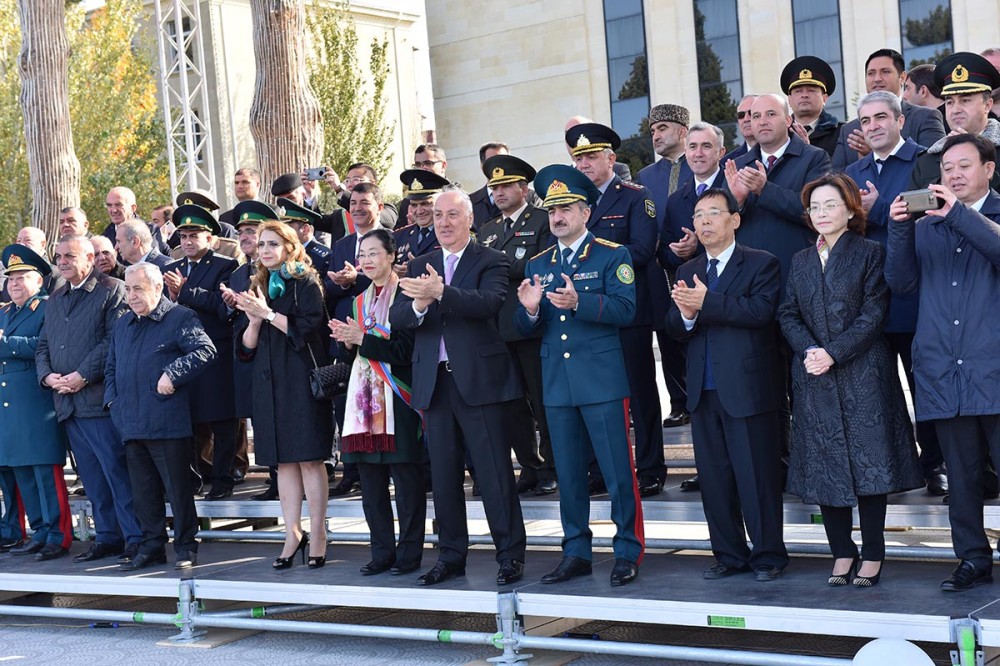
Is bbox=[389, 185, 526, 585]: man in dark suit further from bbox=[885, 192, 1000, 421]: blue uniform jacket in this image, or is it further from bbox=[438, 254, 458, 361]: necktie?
bbox=[885, 192, 1000, 421]: blue uniform jacket

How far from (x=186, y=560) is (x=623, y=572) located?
2854 mm

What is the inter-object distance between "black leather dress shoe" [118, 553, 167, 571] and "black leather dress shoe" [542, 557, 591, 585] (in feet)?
8.55

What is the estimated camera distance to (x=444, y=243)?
19.5 ft

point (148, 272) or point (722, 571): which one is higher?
point (148, 272)

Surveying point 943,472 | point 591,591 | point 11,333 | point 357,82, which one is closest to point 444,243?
point 591,591

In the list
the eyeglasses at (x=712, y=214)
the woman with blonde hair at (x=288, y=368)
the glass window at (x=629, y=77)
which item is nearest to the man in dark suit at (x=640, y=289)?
the eyeglasses at (x=712, y=214)

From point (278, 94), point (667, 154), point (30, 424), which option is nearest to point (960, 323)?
point (667, 154)

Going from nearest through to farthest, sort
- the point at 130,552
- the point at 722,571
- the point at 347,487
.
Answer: the point at 722,571 < the point at 130,552 < the point at 347,487

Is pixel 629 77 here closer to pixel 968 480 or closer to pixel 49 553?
pixel 49 553

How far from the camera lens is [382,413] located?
20.1 ft

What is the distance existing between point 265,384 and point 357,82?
665 inches

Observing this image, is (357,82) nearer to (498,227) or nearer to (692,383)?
(498,227)

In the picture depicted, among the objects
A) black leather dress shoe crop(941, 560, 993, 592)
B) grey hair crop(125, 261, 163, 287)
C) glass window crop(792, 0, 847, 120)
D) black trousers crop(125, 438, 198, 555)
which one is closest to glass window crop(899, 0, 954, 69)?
glass window crop(792, 0, 847, 120)

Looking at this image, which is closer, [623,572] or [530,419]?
[623,572]
